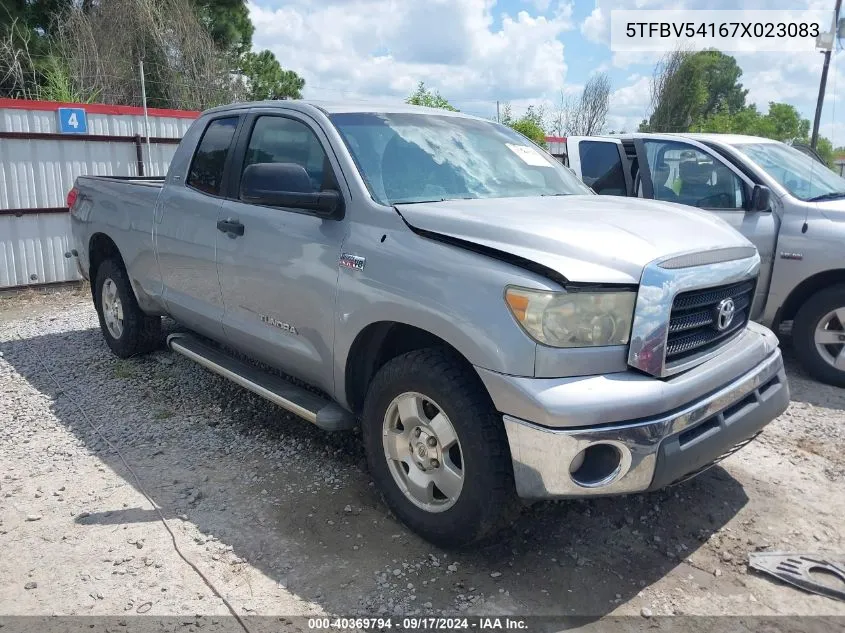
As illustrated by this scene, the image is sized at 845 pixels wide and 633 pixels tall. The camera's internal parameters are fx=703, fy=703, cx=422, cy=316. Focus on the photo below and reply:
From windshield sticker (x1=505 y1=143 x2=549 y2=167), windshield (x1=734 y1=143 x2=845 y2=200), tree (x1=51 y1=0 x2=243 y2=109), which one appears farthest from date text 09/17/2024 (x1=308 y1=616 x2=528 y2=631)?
tree (x1=51 y1=0 x2=243 y2=109)

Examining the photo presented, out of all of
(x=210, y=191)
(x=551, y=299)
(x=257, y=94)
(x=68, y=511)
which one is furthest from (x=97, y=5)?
(x=551, y=299)

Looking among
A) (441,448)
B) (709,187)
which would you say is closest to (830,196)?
(709,187)

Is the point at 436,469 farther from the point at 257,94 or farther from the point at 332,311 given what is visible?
the point at 257,94

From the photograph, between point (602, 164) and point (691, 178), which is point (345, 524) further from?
point (602, 164)

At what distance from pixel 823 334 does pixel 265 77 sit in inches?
798

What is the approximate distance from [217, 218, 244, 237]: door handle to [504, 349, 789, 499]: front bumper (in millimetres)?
2127

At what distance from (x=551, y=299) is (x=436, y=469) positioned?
0.96 m

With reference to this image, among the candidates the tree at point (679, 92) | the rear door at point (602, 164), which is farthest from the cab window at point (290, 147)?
the tree at point (679, 92)

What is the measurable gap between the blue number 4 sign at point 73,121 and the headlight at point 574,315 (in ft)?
27.5

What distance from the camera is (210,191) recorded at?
4.50m

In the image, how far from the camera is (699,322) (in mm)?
3010

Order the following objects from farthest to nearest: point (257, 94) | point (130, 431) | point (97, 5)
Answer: point (257, 94), point (97, 5), point (130, 431)

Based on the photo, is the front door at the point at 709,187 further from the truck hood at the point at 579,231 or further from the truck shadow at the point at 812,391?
the truck hood at the point at 579,231

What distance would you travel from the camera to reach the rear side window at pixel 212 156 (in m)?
4.47
